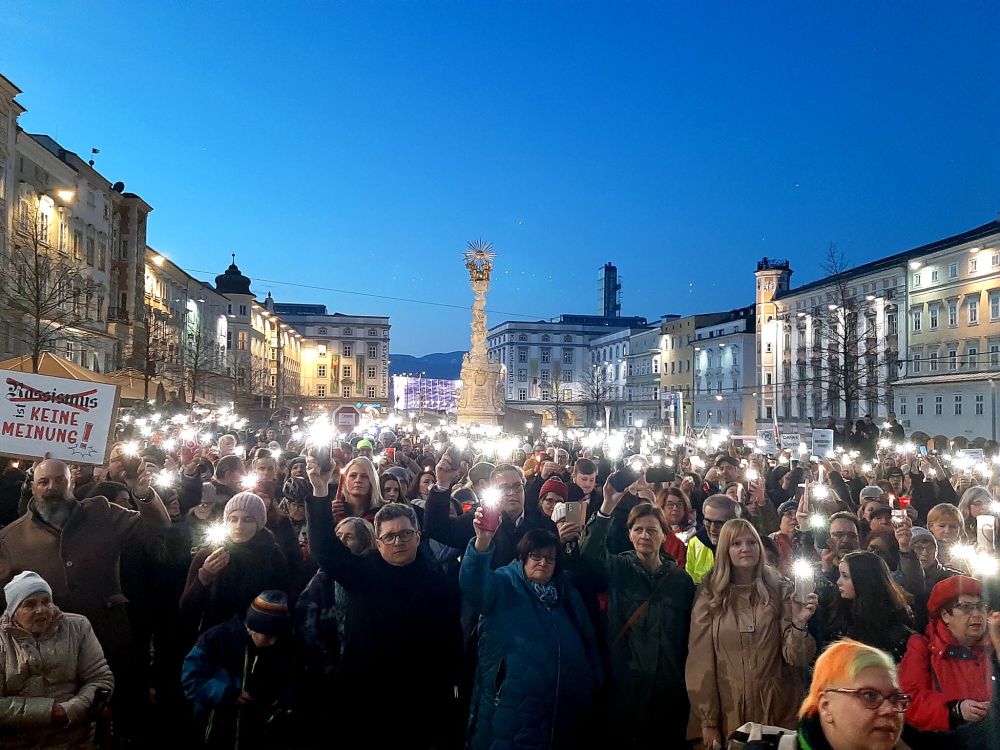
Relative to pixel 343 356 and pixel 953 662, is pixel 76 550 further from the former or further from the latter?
pixel 343 356

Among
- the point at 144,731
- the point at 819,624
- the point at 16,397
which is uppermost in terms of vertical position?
the point at 16,397

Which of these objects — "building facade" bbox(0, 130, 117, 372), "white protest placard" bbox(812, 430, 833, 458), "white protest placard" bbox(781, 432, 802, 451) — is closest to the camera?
"white protest placard" bbox(781, 432, 802, 451)

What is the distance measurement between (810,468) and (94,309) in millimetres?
39802

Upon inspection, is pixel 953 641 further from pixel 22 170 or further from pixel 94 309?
pixel 94 309

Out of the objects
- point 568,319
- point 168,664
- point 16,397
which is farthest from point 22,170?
point 568,319

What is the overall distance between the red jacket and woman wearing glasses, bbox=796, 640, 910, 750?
1.28m

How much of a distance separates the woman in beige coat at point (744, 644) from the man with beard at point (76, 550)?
398cm

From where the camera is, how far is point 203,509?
780 cm

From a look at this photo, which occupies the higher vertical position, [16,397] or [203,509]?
[16,397]

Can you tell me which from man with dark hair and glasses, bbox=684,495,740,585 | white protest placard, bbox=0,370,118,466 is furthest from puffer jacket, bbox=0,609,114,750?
man with dark hair and glasses, bbox=684,495,740,585

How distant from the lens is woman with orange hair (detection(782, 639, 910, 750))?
9.82 ft

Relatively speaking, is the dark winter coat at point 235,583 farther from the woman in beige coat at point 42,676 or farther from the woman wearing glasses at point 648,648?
the woman wearing glasses at point 648,648

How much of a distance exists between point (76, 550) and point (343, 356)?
464ft

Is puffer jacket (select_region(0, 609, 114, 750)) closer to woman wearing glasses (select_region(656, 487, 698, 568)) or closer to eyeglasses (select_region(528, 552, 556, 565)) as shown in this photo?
eyeglasses (select_region(528, 552, 556, 565))
